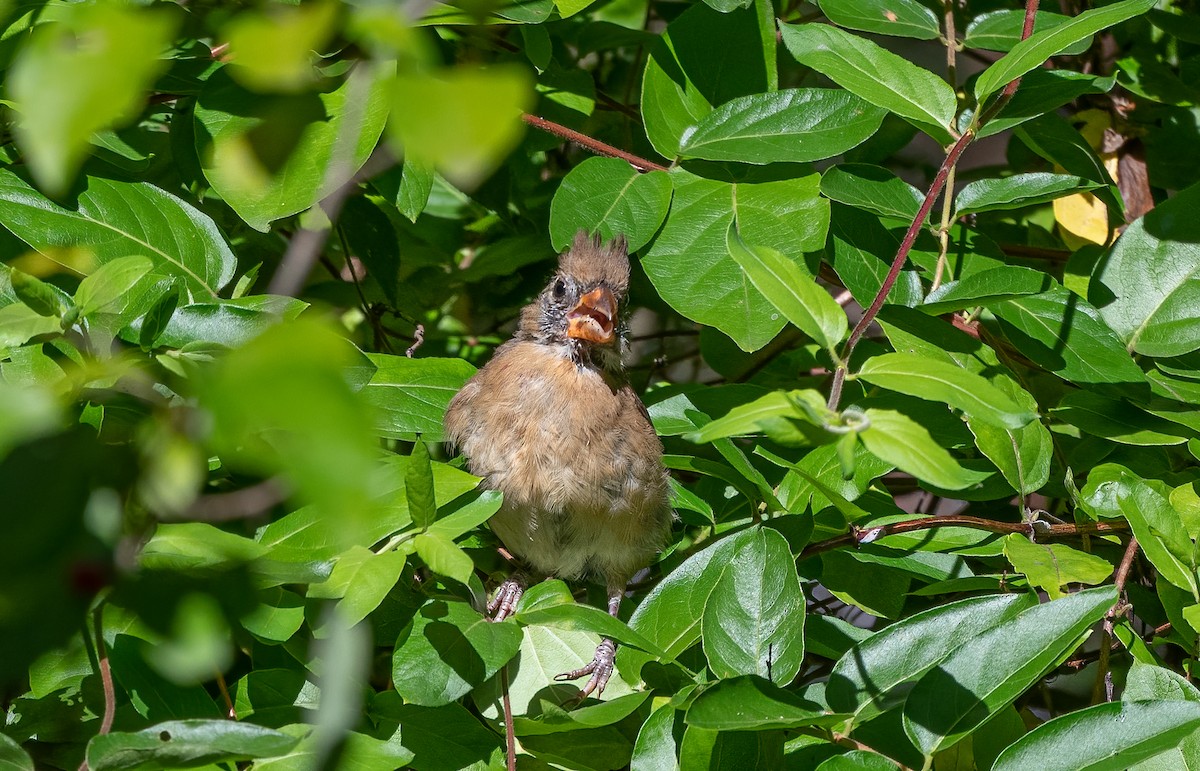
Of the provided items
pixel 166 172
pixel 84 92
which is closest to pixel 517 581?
pixel 166 172

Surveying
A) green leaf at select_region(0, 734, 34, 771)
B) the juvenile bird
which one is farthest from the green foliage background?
the juvenile bird

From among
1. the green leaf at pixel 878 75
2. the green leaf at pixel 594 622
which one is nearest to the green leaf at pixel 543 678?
the green leaf at pixel 594 622

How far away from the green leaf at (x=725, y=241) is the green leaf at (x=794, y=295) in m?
0.54

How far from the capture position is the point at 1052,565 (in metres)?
1.59

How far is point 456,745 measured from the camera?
151 cm

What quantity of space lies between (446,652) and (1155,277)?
1.35m

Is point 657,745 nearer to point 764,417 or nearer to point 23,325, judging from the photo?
point 764,417

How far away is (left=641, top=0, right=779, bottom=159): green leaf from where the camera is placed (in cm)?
207

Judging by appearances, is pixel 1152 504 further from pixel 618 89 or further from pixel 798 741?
pixel 618 89

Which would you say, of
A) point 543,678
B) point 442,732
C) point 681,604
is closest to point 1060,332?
point 681,604

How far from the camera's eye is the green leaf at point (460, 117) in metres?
0.50

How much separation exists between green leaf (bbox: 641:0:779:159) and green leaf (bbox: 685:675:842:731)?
1120 mm

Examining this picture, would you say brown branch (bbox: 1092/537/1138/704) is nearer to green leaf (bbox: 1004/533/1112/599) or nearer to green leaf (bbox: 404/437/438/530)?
green leaf (bbox: 1004/533/1112/599)

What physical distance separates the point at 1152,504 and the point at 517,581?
1.37 m
